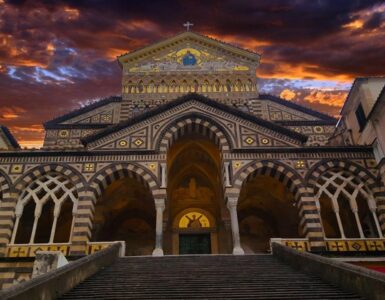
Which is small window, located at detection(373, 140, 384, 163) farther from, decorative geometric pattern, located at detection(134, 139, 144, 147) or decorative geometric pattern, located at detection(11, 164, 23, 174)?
decorative geometric pattern, located at detection(11, 164, 23, 174)

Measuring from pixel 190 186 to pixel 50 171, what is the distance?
920 centimetres

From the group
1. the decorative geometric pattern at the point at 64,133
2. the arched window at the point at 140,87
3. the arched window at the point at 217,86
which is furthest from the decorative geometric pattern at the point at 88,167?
the arched window at the point at 217,86

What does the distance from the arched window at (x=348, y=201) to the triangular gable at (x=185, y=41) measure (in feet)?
49.1

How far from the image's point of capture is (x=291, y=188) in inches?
739

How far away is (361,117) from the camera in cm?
2217

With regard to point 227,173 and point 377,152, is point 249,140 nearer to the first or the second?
point 227,173

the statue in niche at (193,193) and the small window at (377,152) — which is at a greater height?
the small window at (377,152)

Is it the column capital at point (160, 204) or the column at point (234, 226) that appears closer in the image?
the column at point (234, 226)

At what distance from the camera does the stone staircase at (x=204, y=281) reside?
29.2 ft

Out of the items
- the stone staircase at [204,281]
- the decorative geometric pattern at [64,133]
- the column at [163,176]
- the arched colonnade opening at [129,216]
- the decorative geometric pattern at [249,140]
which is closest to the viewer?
the stone staircase at [204,281]

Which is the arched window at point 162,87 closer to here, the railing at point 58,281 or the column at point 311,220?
the column at point 311,220

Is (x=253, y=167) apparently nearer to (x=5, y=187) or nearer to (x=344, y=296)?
(x=344, y=296)

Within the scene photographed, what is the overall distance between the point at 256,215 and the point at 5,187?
1580cm

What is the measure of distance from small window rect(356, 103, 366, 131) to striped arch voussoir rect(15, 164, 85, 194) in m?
17.5
